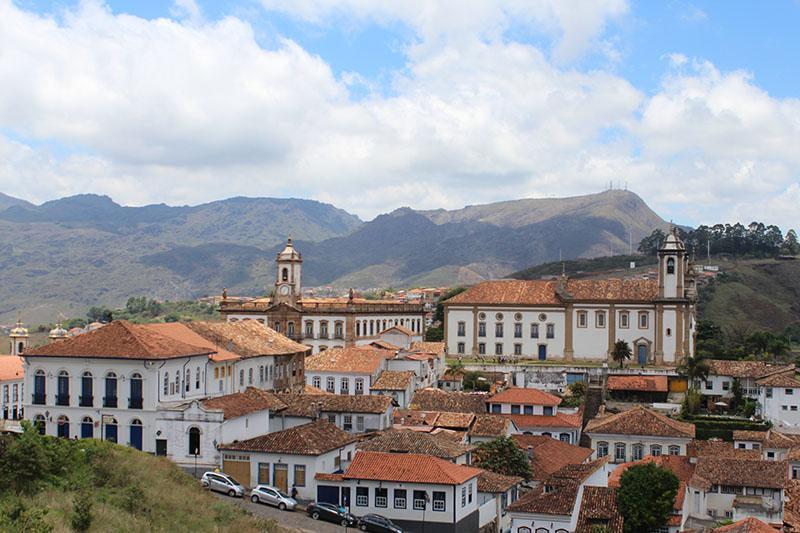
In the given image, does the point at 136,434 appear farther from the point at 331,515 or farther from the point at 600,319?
the point at 600,319

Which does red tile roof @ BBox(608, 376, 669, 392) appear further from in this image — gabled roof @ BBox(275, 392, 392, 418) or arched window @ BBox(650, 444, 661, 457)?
gabled roof @ BBox(275, 392, 392, 418)

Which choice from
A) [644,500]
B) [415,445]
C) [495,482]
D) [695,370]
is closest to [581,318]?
[695,370]

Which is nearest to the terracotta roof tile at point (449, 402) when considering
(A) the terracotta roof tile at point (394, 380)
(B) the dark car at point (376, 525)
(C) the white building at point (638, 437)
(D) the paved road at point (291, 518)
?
(A) the terracotta roof tile at point (394, 380)

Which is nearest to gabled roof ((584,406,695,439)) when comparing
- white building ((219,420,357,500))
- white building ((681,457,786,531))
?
white building ((681,457,786,531))

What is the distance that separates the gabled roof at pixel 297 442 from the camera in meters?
33.5

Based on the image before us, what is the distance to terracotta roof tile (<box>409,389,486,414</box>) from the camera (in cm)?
5050

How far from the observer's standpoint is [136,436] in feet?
118

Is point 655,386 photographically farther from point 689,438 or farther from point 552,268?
point 552,268

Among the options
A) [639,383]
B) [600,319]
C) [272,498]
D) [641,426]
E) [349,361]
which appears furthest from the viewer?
[600,319]

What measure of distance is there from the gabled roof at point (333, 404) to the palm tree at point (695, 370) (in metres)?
23.4

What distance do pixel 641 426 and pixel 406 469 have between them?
20.2 m

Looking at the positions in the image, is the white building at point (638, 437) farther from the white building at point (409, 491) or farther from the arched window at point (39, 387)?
the arched window at point (39, 387)

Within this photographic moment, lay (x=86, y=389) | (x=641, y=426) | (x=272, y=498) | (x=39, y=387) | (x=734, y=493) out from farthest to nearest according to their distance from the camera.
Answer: (x=641, y=426)
(x=734, y=493)
(x=39, y=387)
(x=86, y=389)
(x=272, y=498)

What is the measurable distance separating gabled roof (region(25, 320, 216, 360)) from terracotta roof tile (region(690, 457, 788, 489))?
21.3m
